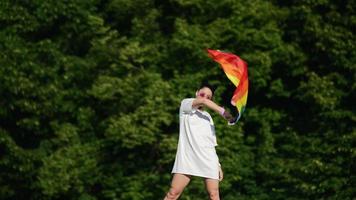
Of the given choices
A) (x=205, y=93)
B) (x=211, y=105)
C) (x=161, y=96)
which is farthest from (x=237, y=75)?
(x=161, y=96)

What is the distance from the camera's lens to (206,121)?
8344 mm

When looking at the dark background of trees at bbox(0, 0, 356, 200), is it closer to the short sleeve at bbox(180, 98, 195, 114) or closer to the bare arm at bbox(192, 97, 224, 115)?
the short sleeve at bbox(180, 98, 195, 114)

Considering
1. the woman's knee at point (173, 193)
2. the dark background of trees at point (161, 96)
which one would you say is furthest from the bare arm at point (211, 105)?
the dark background of trees at point (161, 96)

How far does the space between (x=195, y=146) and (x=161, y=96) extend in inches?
396

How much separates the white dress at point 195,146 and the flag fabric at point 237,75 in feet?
1.19

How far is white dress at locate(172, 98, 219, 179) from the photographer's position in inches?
325

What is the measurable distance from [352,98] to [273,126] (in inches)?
76.1

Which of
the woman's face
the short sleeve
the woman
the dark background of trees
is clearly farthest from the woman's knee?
the dark background of trees

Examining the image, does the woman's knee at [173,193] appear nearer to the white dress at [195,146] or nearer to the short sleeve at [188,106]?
the white dress at [195,146]

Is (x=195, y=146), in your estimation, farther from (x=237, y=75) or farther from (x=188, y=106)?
(x=237, y=75)

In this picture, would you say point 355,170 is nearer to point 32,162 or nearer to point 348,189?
point 348,189

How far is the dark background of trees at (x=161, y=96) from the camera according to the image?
18.0 meters

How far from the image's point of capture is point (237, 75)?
8.44 meters

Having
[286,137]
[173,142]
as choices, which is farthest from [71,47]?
[286,137]
